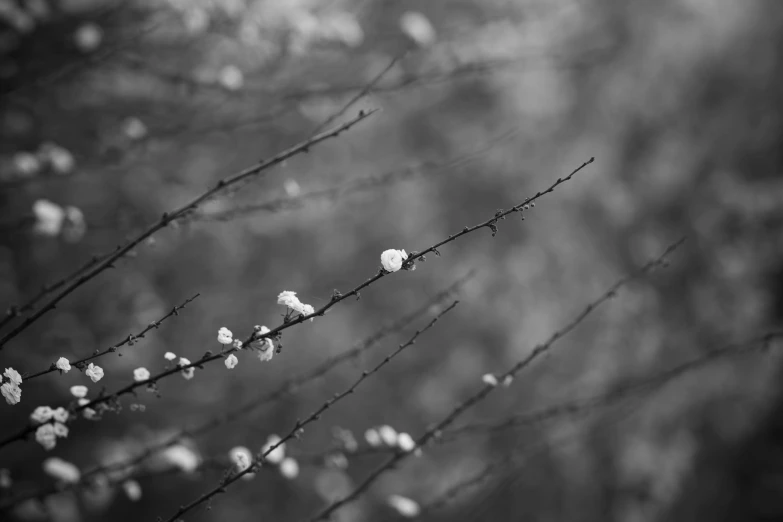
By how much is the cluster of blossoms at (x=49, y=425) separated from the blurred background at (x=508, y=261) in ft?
6.55

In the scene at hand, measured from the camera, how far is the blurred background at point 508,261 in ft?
10.3

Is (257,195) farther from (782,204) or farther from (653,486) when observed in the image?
(782,204)

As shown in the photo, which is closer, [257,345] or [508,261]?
[257,345]

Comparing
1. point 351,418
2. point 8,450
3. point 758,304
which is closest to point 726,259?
point 758,304

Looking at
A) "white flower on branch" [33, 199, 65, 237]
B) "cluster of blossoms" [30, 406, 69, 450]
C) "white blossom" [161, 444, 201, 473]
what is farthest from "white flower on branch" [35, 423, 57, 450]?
"white flower on branch" [33, 199, 65, 237]

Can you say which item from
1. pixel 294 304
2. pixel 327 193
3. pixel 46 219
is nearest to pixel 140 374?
pixel 294 304

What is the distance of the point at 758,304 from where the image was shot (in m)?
4.18

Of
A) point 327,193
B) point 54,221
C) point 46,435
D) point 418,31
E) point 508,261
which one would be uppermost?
point 508,261

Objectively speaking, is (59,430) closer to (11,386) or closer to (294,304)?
(11,386)

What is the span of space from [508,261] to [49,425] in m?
3.78

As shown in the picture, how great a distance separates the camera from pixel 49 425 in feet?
3.09

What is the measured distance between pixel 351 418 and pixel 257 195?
5.92ft

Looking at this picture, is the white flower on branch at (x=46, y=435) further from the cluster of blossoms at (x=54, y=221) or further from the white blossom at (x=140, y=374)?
the cluster of blossoms at (x=54, y=221)

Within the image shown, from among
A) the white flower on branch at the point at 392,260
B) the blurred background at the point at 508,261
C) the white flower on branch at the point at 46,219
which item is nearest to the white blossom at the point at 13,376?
the white flower on branch at the point at 392,260
